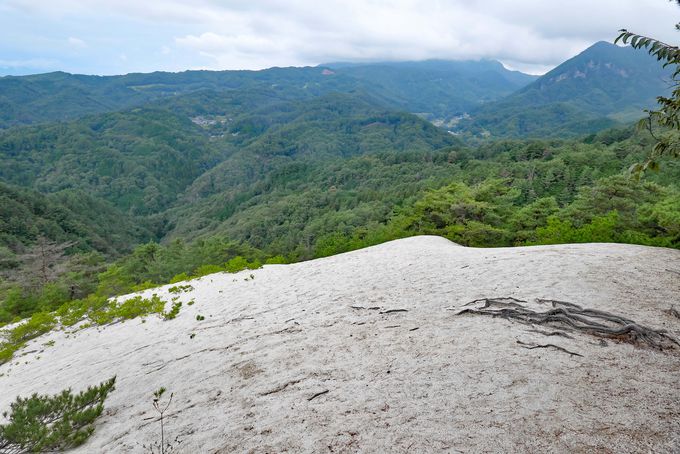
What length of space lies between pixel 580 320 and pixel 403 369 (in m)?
4.11

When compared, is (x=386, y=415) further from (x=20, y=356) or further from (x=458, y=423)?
(x=20, y=356)

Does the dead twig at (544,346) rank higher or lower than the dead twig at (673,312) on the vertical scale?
lower

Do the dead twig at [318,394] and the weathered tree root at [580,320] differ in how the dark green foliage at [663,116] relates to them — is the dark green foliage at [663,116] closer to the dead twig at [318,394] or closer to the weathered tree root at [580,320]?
the weathered tree root at [580,320]

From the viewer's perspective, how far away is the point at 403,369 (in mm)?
6996

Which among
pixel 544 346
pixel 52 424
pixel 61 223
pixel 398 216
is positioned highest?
pixel 544 346

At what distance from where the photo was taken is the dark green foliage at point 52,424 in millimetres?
6660

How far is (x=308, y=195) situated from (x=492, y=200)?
4544 inches

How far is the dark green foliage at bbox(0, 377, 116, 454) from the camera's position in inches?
262

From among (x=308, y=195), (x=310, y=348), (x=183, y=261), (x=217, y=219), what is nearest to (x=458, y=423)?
(x=310, y=348)

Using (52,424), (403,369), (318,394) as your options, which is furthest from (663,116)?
(52,424)

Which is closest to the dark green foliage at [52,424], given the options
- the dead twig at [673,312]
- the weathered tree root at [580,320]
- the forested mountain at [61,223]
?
the weathered tree root at [580,320]

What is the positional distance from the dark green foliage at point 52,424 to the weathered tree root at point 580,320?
8.56 m

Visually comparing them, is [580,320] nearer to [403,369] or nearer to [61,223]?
[403,369]

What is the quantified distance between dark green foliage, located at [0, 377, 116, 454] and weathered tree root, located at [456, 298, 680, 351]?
28.1 feet
